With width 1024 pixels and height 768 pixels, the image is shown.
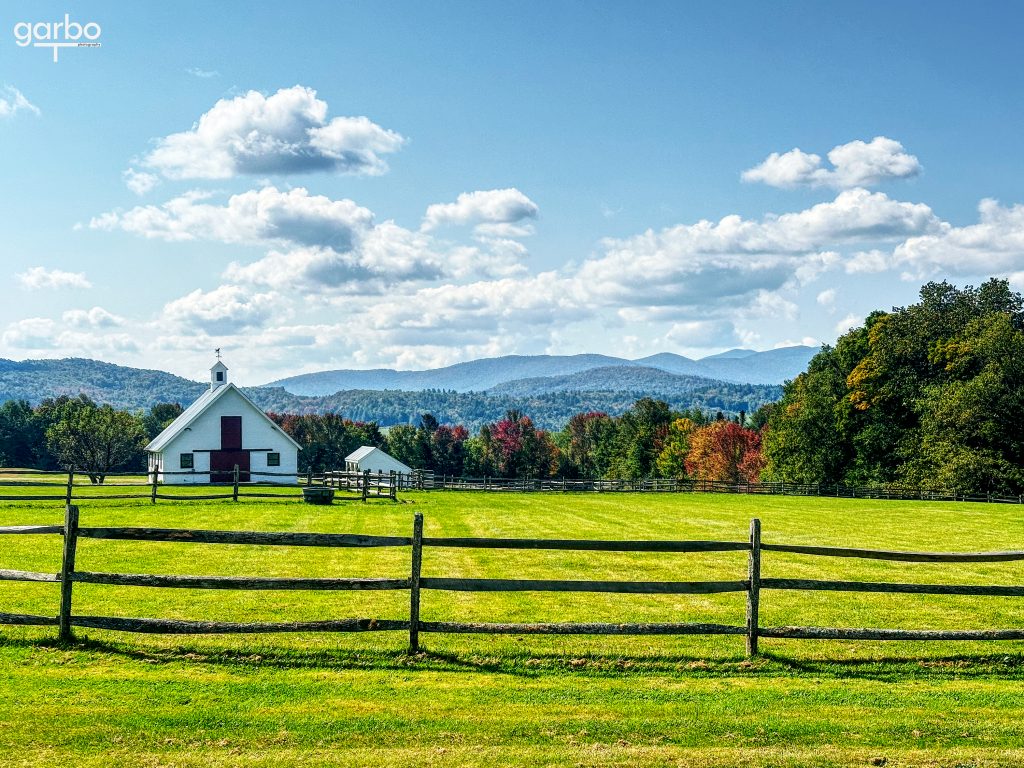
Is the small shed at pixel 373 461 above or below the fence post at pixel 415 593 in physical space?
below

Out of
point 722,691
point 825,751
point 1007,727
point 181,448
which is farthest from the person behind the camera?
point 181,448

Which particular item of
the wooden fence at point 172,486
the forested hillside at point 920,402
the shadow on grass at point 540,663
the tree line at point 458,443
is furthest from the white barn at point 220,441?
the shadow on grass at point 540,663

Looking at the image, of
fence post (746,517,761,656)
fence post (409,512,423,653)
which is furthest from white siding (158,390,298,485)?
fence post (746,517,761,656)

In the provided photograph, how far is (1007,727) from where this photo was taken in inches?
364

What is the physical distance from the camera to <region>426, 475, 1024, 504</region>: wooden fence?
200ft

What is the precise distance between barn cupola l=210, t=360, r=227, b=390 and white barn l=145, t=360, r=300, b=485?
6.65 ft

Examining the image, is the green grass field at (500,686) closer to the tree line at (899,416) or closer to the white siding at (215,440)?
the tree line at (899,416)

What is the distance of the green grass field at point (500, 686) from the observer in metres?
8.33

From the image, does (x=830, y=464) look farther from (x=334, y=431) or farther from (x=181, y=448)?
(x=334, y=431)

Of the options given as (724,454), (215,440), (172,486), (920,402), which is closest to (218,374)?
(215,440)

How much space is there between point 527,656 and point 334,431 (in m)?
137

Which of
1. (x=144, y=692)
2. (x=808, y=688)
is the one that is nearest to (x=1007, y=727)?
(x=808, y=688)

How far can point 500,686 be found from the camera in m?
10.3

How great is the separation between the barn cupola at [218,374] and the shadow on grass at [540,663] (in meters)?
59.6
